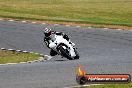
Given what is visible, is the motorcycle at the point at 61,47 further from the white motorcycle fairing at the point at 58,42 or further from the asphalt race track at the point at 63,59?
the asphalt race track at the point at 63,59

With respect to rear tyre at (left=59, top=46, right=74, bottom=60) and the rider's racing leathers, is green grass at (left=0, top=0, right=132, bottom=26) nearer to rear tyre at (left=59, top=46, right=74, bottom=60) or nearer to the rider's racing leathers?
rear tyre at (left=59, top=46, right=74, bottom=60)

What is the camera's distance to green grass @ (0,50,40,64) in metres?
22.0

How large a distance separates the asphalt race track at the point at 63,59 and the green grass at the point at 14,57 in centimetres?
116

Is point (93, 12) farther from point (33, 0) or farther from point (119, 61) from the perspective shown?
point (119, 61)

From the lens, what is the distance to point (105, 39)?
3147 centimetres

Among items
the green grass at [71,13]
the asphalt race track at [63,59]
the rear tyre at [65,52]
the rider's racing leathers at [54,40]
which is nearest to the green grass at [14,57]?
the asphalt race track at [63,59]

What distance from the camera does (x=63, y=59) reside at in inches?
890


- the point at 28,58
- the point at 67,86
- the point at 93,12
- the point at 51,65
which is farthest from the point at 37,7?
the point at 67,86

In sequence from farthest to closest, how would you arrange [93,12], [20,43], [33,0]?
1. [33,0]
2. [93,12]
3. [20,43]

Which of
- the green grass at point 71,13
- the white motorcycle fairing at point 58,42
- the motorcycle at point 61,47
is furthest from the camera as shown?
the green grass at point 71,13

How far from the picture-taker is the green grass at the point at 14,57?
22028 mm

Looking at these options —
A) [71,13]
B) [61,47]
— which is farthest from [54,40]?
[71,13]

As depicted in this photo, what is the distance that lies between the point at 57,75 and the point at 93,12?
1463 inches

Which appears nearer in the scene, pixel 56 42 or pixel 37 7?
pixel 56 42
